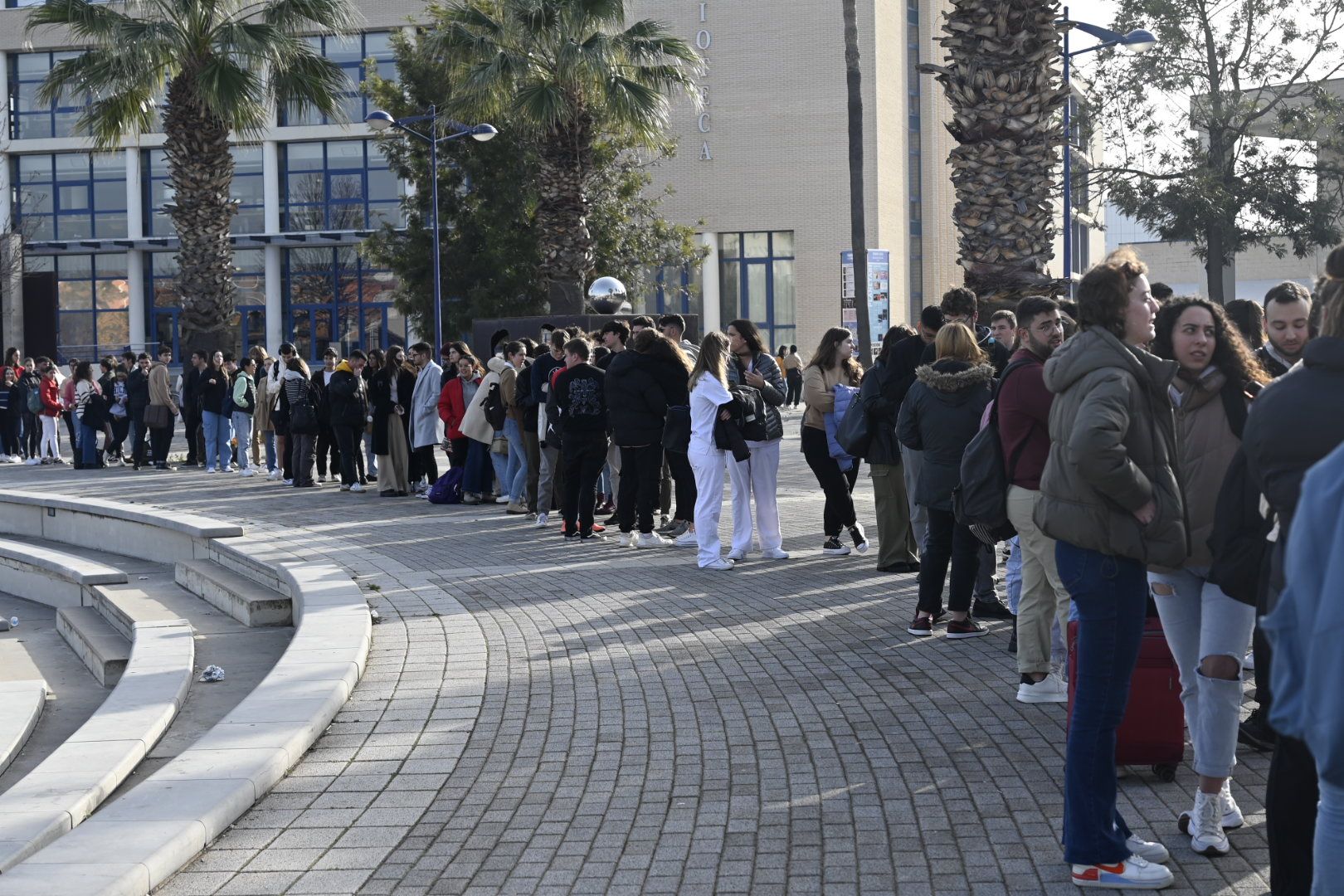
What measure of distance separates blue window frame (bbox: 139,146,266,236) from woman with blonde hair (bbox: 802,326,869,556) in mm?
42520

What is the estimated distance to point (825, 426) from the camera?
1191 centimetres

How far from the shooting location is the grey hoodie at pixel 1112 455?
4512 mm

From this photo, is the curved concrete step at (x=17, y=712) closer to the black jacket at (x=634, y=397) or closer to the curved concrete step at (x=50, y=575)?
the curved concrete step at (x=50, y=575)

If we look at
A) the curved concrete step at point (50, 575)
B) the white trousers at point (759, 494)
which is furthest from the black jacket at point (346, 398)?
the white trousers at point (759, 494)

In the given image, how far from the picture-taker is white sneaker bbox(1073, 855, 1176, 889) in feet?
14.9

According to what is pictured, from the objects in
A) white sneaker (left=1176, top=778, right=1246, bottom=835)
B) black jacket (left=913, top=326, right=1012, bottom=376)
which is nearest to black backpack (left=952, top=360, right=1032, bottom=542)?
white sneaker (left=1176, top=778, right=1246, bottom=835)

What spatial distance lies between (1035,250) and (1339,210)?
94.2 ft

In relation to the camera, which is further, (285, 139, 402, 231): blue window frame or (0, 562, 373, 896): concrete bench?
(285, 139, 402, 231): blue window frame

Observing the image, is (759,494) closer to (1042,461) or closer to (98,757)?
(1042,461)

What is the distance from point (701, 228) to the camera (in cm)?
5325

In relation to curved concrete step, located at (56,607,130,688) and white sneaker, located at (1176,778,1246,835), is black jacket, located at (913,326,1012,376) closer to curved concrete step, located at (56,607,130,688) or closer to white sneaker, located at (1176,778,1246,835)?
white sneaker, located at (1176,778,1246,835)

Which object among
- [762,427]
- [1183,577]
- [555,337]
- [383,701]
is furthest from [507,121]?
[1183,577]

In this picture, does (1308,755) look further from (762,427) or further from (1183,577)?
(762,427)

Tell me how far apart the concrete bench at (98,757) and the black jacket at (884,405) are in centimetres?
451
